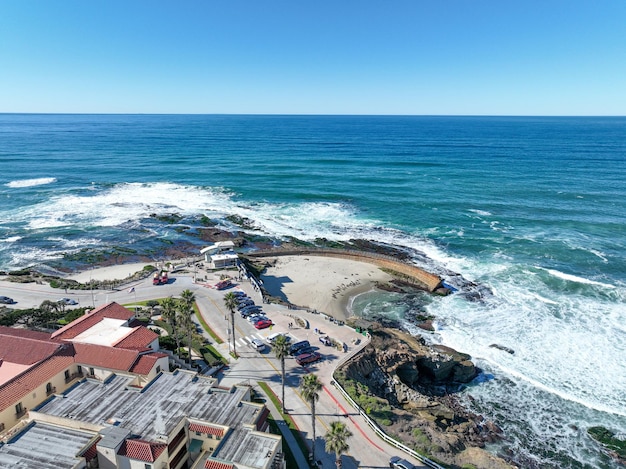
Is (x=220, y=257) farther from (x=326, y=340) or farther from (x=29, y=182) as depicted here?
(x=29, y=182)

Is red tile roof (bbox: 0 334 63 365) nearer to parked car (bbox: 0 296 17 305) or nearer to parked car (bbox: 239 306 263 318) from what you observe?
parked car (bbox: 239 306 263 318)

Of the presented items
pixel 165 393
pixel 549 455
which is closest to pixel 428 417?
pixel 549 455

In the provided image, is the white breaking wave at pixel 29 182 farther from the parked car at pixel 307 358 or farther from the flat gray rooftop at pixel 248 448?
the flat gray rooftop at pixel 248 448

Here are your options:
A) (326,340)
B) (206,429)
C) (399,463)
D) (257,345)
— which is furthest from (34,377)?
(399,463)

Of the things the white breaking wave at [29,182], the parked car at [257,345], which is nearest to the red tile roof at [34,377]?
the parked car at [257,345]

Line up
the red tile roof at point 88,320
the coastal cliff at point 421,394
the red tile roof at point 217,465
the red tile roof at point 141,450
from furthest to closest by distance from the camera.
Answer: the red tile roof at point 88,320, the coastal cliff at point 421,394, the red tile roof at point 141,450, the red tile roof at point 217,465

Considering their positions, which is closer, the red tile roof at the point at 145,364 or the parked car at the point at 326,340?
the red tile roof at the point at 145,364

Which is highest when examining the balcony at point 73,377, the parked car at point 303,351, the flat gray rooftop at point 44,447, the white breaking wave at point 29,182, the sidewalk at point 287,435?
the white breaking wave at point 29,182

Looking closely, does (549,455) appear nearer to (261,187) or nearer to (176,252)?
(176,252)
